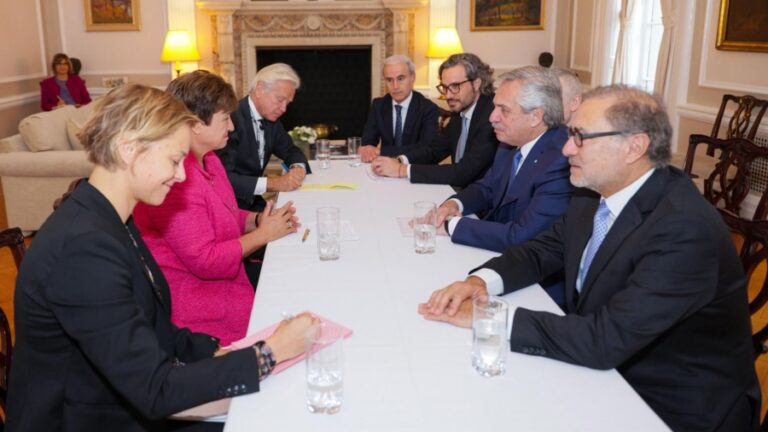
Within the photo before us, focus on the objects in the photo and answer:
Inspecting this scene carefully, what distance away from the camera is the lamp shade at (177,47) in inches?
314

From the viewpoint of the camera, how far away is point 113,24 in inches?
330

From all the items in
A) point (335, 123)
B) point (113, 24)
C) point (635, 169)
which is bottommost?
point (335, 123)

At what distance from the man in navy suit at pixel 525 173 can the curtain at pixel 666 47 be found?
12.8ft

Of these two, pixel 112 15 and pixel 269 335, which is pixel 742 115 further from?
pixel 112 15

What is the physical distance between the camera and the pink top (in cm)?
225

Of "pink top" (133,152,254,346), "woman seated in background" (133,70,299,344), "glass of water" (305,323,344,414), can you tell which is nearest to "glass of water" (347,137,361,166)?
"woman seated in background" (133,70,299,344)

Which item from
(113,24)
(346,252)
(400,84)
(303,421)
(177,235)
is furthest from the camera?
(113,24)

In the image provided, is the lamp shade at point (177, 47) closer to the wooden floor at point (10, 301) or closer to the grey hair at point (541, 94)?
the wooden floor at point (10, 301)

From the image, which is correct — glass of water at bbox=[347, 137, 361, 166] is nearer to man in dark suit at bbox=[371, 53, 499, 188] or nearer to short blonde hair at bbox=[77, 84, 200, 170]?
man in dark suit at bbox=[371, 53, 499, 188]

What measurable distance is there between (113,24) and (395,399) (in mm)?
8204

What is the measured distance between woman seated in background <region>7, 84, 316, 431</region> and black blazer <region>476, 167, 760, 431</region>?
0.67 m

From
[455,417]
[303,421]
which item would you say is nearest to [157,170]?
[303,421]

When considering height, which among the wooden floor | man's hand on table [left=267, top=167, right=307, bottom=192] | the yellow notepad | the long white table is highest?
man's hand on table [left=267, top=167, right=307, bottom=192]

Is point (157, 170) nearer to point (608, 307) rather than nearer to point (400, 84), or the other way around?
point (608, 307)
